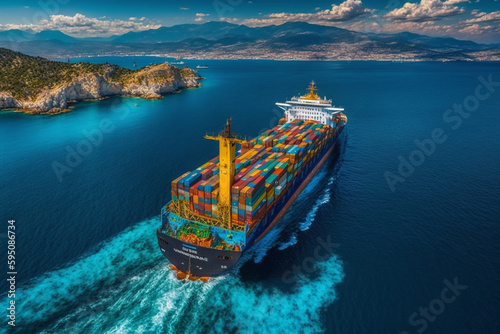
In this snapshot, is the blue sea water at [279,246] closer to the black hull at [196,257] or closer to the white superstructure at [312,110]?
the black hull at [196,257]

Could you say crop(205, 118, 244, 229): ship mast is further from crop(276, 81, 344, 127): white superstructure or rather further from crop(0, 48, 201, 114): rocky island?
crop(0, 48, 201, 114): rocky island

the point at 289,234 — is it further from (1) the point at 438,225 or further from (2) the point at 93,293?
(2) the point at 93,293

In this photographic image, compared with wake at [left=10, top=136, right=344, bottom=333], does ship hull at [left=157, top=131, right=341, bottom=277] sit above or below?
above

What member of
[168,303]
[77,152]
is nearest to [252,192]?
[168,303]

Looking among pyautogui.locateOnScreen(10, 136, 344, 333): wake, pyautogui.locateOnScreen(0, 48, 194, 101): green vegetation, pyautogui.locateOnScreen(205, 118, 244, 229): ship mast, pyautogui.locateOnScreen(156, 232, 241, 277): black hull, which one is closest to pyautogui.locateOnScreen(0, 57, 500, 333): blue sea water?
pyautogui.locateOnScreen(10, 136, 344, 333): wake

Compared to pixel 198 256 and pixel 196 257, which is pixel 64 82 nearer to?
pixel 196 257

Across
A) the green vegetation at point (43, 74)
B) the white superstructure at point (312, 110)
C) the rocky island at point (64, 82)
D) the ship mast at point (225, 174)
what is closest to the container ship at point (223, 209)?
the ship mast at point (225, 174)
